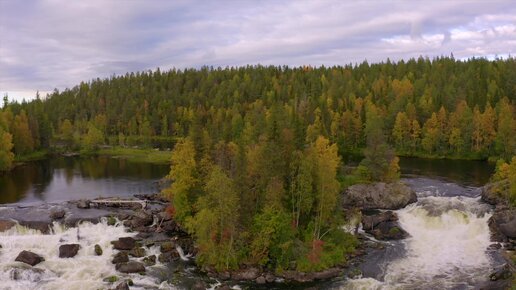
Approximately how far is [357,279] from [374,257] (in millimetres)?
7777

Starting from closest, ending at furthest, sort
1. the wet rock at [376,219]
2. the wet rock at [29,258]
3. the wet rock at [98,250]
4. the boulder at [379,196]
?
the wet rock at [29,258] < the wet rock at [98,250] < the wet rock at [376,219] < the boulder at [379,196]

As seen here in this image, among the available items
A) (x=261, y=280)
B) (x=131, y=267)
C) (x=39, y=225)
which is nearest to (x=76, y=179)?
(x=39, y=225)

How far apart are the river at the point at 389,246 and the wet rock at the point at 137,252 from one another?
4.23 ft

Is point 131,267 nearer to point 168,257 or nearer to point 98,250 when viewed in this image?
point 168,257

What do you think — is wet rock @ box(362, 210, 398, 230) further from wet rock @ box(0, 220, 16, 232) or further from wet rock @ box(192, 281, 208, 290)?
wet rock @ box(0, 220, 16, 232)

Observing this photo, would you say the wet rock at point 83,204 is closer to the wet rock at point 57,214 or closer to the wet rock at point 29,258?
the wet rock at point 57,214

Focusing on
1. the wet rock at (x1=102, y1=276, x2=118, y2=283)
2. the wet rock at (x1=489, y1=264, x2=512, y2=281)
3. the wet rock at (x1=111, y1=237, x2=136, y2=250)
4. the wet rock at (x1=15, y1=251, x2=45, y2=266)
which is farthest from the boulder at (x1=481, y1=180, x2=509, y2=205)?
the wet rock at (x1=15, y1=251, x2=45, y2=266)

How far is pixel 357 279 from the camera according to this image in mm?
56031

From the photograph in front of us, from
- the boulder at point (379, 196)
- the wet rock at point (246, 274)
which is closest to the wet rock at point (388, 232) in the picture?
the boulder at point (379, 196)

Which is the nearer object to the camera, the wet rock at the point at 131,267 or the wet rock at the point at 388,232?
the wet rock at the point at 131,267

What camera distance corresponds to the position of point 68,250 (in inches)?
2466

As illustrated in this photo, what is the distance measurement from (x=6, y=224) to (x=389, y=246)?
55.7 meters

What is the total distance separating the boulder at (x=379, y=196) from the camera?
83250mm

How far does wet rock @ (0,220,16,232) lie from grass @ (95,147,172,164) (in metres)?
75.9
